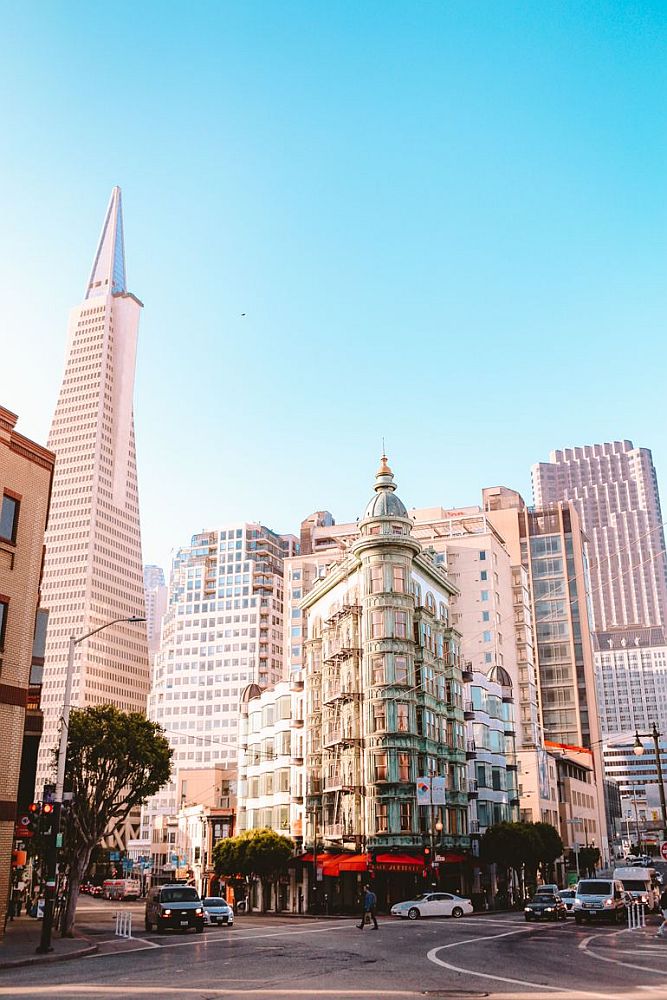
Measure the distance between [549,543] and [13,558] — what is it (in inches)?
4932

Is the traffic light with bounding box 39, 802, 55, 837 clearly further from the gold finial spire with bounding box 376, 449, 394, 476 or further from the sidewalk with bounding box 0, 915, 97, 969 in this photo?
the gold finial spire with bounding box 376, 449, 394, 476

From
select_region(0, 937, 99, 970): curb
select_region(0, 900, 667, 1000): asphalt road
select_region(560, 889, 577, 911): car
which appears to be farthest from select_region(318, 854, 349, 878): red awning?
select_region(0, 937, 99, 970): curb

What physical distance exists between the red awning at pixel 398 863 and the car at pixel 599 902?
17.1 meters

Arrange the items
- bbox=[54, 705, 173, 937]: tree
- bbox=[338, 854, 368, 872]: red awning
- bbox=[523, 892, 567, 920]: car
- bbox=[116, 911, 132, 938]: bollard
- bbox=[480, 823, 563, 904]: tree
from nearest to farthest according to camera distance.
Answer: bbox=[116, 911, 132, 938]: bollard → bbox=[54, 705, 173, 937]: tree → bbox=[523, 892, 567, 920]: car → bbox=[338, 854, 368, 872]: red awning → bbox=[480, 823, 563, 904]: tree

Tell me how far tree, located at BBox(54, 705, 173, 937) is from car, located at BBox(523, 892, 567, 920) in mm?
18645

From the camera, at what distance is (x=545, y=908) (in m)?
43.2

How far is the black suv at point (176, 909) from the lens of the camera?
3650 cm

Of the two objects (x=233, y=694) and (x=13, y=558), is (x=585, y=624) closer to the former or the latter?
(x=233, y=694)

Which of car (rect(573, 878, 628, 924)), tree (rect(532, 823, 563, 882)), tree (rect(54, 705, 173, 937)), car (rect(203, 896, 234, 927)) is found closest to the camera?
car (rect(573, 878, 628, 924))

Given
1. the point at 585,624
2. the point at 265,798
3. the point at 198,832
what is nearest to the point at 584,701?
the point at 585,624

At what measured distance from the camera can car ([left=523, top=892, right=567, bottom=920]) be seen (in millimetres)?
43250

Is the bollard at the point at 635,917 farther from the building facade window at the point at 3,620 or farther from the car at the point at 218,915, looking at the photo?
the building facade window at the point at 3,620

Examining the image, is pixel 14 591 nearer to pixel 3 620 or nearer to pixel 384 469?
pixel 3 620

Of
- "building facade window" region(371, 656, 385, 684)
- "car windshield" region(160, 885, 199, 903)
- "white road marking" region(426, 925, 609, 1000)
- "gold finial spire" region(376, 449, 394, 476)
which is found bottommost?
"white road marking" region(426, 925, 609, 1000)
